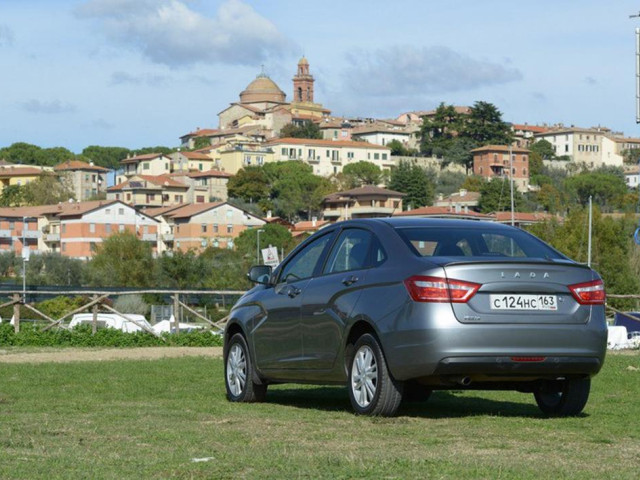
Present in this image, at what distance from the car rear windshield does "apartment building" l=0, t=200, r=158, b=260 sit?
15046 cm

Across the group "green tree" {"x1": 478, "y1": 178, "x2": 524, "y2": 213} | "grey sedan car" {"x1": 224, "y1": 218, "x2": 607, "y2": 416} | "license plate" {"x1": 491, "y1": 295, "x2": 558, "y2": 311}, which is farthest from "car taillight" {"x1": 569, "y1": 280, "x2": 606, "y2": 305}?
"green tree" {"x1": 478, "y1": 178, "x2": 524, "y2": 213}

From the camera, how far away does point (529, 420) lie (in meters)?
10.3

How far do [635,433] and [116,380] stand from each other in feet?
24.0

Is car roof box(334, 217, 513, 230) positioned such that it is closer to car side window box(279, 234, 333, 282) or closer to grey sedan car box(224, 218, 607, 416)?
grey sedan car box(224, 218, 607, 416)

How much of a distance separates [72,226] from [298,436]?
6115 inches

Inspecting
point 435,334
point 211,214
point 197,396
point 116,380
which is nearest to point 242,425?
point 435,334

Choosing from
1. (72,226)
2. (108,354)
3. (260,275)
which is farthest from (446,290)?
(72,226)

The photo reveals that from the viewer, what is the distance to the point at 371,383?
34.3ft

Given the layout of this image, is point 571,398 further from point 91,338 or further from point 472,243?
point 91,338

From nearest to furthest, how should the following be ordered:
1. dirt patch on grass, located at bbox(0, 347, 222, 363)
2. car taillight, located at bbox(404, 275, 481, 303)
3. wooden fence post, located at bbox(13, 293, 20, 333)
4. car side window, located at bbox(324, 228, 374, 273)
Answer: car taillight, located at bbox(404, 275, 481, 303) < car side window, located at bbox(324, 228, 374, 273) < dirt patch on grass, located at bbox(0, 347, 222, 363) < wooden fence post, located at bbox(13, 293, 20, 333)

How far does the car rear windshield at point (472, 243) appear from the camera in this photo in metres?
10.5

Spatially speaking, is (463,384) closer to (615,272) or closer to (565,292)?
(565,292)

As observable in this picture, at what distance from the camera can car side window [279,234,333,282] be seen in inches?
462

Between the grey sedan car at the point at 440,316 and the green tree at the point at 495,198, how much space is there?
160m
